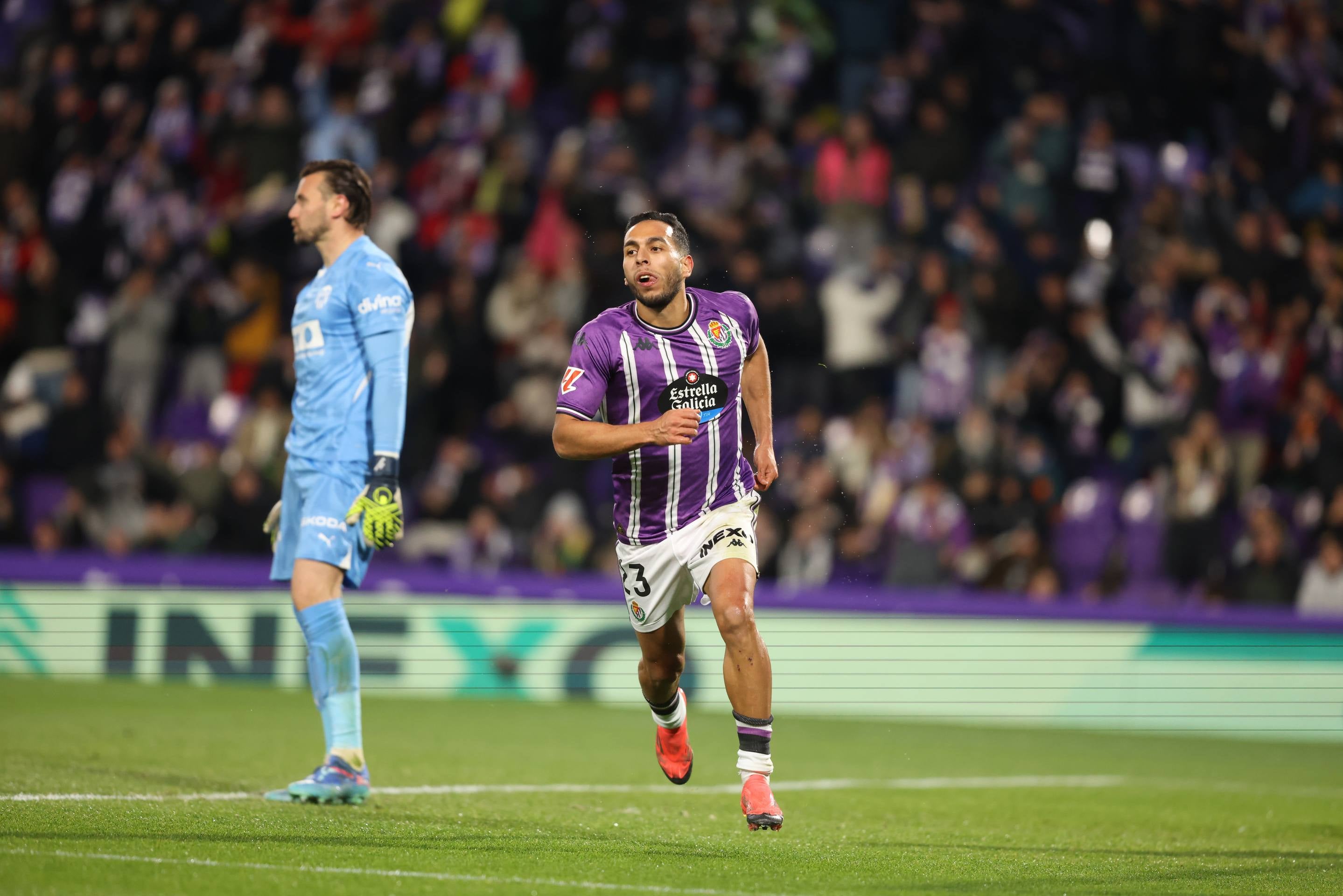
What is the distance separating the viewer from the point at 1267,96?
19.4m

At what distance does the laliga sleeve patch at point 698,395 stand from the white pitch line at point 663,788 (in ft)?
8.21

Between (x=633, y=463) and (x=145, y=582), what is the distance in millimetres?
8619

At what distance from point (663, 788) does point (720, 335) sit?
3.14m

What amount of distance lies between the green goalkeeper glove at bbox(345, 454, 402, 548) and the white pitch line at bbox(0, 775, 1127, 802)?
1317mm

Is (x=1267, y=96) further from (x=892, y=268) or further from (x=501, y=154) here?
(x=501, y=154)

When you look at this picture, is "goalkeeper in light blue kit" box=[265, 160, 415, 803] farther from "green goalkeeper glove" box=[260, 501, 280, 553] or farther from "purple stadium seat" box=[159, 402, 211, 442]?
"purple stadium seat" box=[159, 402, 211, 442]

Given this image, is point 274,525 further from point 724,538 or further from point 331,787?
point 724,538

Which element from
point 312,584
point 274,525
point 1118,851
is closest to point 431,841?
point 312,584

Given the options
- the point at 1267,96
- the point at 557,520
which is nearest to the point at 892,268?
the point at 557,520

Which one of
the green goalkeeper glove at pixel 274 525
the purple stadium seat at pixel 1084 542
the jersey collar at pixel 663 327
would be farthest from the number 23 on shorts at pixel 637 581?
the purple stadium seat at pixel 1084 542

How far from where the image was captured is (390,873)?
5805 mm

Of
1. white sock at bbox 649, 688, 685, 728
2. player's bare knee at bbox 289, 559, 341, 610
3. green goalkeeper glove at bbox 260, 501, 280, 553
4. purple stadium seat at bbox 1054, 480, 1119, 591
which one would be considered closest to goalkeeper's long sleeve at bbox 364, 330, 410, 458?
player's bare knee at bbox 289, 559, 341, 610

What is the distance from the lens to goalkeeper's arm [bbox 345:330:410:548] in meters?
7.92

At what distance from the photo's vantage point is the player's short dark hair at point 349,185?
848cm
